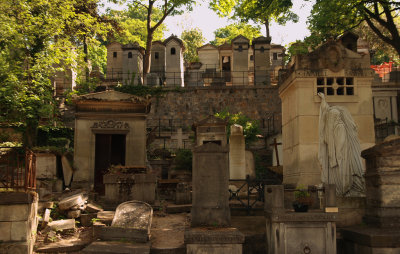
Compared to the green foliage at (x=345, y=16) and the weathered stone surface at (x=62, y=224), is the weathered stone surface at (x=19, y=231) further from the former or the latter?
the green foliage at (x=345, y=16)

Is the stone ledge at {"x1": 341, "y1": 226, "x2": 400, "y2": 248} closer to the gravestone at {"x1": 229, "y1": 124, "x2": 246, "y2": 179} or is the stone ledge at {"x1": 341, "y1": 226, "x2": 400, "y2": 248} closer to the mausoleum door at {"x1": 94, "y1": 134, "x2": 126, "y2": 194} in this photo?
the gravestone at {"x1": 229, "y1": 124, "x2": 246, "y2": 179}

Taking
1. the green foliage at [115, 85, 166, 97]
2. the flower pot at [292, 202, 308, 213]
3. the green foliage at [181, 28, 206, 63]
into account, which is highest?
the green foliage at [181, 28, 206, 63]

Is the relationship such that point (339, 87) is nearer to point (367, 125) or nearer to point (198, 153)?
point (367, 125)

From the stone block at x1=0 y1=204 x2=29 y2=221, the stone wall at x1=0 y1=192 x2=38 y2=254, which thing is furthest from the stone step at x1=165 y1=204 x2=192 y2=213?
the stone block at x1=0 y1=204 x2=29 y2=221

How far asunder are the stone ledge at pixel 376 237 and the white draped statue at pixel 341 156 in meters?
1.07

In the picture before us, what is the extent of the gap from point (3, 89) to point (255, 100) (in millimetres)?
18274

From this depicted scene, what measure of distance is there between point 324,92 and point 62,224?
7.29 m

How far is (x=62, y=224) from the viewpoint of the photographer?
316 inches

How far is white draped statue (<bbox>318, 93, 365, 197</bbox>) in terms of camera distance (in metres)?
7.75

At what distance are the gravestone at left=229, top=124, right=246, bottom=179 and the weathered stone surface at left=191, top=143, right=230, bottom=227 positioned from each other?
704cm

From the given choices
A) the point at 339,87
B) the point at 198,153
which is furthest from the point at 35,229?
the point at 339,87

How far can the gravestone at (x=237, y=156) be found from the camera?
572 inches

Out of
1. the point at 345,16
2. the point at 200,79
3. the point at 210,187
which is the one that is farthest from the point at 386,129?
the point at 210,187

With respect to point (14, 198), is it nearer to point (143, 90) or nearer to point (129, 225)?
point (129, 225)
